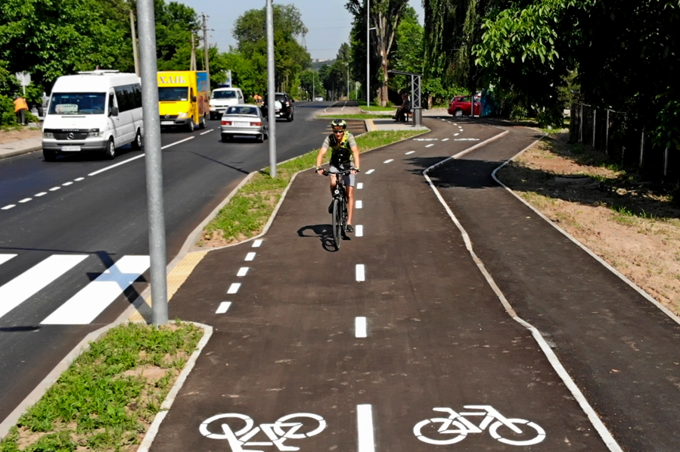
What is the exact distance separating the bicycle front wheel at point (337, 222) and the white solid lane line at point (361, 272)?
1.11 meters

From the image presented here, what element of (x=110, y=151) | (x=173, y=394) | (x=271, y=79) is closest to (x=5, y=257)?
(x=173, y=394)

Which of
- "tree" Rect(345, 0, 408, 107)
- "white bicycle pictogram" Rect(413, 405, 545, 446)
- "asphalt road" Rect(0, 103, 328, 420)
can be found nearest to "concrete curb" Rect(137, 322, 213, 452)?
"asphalt road" Rect(0, 103, 328, 420)

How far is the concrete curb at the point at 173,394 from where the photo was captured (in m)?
6.78

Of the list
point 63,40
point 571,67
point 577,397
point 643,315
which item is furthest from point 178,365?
point 63,40

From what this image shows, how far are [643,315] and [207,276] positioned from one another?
6217mm

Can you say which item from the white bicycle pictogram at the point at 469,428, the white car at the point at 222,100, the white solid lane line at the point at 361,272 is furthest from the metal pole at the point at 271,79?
the white car at the point at 222,100

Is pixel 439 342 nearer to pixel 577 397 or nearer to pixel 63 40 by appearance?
pixel 577 397

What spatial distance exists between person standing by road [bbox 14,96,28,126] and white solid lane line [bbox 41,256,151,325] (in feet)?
98.6

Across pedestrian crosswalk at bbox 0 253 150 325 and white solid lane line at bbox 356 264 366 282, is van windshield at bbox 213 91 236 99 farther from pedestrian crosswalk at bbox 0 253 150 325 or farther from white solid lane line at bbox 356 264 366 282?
white solid lane line at bbox 356 264 366 282

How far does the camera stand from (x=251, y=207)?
1853 cm

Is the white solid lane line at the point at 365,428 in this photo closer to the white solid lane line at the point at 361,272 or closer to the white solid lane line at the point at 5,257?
the white solid lane line at the point at 361,272

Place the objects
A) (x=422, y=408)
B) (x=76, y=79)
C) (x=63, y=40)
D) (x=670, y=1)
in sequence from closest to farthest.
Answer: (x=422, y=408), (x=670, y=1), (x=76, y=79), (x=63, y=40)

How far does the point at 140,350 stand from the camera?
900cm

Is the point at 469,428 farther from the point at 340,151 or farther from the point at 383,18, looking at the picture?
the point at 383,18
